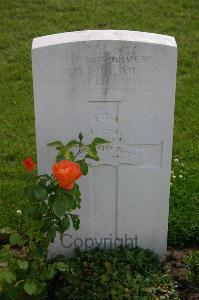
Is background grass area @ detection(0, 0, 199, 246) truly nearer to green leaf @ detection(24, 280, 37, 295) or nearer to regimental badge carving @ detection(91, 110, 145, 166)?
regimental badge carving @ detection(91, 110, 145, 166)

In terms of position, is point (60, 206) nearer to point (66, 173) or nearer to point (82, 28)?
point (66, 173)

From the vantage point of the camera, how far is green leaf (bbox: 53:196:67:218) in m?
2.94

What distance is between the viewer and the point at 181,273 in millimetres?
3762

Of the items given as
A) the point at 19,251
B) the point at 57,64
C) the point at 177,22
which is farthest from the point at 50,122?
the point at 177,22

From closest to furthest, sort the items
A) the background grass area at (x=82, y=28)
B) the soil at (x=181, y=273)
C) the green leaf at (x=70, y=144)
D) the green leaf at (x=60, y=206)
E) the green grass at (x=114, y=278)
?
the green leaf at (x=60, y=206)
the green leaf at (x=70, y=144)
the green grass at (x=114, y=278)
the soil at (x=181, y=273)
the background grass area at (x=82, y=28)

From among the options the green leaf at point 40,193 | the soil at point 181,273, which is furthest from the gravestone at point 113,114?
the green leaf at point 40,193

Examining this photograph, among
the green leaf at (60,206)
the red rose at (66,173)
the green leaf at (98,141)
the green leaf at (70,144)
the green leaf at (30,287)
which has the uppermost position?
the green leaf at (98,141)

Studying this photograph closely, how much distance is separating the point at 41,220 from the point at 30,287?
34cm

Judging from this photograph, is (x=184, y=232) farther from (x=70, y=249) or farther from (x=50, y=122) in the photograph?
(x=50, y=122)

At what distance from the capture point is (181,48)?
7.26 metres

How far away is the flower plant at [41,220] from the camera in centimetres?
297

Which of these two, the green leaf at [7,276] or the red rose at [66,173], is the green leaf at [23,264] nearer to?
the green leaf at [7,276]

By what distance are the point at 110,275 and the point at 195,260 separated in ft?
1.82

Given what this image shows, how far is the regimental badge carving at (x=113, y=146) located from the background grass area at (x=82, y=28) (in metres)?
0.87
